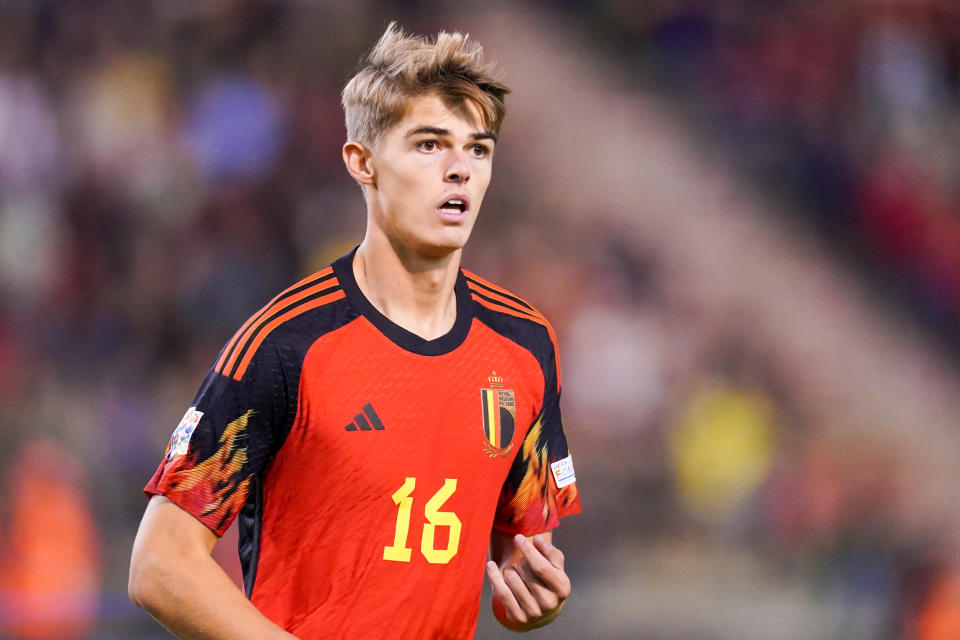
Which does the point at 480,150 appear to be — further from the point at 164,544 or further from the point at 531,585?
the point at 164,544

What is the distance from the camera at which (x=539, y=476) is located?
3297 mm

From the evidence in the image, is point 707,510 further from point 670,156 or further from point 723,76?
point 723,76

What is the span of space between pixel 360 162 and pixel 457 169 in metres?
0.30

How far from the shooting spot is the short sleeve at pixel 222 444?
2650 mm

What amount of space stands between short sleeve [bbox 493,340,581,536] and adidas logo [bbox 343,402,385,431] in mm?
489

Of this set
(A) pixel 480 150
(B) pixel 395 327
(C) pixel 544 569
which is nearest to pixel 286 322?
(B) pixel 395 327

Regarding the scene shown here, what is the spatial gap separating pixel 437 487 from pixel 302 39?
23.6ft

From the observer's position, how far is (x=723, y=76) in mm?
9336

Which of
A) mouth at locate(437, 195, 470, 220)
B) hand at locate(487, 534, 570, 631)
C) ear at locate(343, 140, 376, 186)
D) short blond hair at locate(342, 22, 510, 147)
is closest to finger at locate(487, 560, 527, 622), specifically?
hand at locate(487, 534, 570, 631)

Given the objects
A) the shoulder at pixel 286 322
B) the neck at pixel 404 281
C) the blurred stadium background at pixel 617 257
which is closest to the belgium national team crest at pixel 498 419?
the neck at pixel 404 281

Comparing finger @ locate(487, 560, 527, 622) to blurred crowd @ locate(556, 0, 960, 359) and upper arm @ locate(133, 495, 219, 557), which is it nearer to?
upper arm @ locate(133, 495, 219, 557)

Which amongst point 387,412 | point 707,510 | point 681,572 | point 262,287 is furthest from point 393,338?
point 262,287

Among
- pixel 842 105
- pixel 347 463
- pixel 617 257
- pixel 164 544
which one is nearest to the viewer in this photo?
pixel 164 544

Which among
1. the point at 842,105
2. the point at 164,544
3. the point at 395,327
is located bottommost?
the point at 164,544
